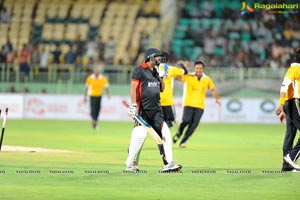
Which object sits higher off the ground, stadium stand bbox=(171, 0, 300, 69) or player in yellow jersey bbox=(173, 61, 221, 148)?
stadium stand bbox=(171, 0, 300, 69)

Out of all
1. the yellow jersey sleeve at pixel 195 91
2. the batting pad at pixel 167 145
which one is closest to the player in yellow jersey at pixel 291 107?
the batting pad at pixel 167 145

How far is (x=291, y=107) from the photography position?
15664 millimetres

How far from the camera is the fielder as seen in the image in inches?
598

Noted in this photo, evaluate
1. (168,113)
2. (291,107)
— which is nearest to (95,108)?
(168,113)

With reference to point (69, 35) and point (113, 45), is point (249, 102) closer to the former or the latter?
point (113, 45)

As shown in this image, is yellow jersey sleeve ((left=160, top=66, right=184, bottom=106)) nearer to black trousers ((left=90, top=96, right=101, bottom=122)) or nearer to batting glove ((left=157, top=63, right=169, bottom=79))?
batting glove ((left=157, top=63, right=169, bottom=79))

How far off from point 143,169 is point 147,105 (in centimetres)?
125

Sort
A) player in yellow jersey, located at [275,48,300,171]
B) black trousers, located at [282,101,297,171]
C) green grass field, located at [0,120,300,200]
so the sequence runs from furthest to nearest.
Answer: black trousers, located at [282,101,297,171], player in yellow jersey, located at [275,48,300,171], green grass field, located at [0,120,300,200]

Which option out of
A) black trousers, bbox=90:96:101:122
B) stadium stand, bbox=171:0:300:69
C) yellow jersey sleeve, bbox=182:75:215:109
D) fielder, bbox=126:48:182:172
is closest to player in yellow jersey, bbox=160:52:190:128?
yellow jersey sleeve, bbox=182:75:215:109

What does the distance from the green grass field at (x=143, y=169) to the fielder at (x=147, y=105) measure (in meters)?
0.34

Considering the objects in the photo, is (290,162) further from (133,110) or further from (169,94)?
(169,94)

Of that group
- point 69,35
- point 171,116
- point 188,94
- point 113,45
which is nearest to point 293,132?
point 171,116

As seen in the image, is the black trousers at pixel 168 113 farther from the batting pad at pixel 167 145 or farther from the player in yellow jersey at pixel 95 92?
the player in yellow jersey at pixel 95 92

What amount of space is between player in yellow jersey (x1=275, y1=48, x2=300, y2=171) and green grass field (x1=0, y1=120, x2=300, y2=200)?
1.20 feet
